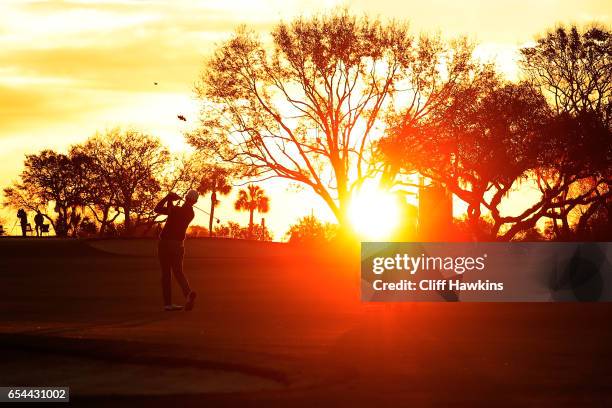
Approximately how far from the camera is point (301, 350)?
12250 millimetres

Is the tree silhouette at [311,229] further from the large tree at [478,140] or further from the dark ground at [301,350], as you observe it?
the dark ground at [301,350]

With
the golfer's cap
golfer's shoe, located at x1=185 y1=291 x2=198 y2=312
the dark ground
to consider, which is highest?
the golfer's cap

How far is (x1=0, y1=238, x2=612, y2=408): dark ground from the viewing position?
9062 mm

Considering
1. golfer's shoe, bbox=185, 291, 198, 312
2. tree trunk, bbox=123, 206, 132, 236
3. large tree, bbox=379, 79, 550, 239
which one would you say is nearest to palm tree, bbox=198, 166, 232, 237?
large tree, bbox=379, 79, 550, 239

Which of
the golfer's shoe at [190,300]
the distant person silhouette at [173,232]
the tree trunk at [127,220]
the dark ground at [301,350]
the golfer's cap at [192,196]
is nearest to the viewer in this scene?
the dark ground at [301,350]

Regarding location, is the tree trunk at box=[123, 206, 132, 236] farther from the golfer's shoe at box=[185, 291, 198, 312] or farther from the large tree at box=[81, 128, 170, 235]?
the golfer's shoe at box=[185, 291, 198, 312]

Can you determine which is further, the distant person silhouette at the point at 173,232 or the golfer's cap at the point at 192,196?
the distant person silhouette at the point at 173,232

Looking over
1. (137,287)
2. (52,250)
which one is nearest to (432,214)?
(137,287)

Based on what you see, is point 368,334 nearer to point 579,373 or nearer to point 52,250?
point 579,373

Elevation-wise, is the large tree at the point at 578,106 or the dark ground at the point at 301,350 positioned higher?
the large tree at the point at 578,106

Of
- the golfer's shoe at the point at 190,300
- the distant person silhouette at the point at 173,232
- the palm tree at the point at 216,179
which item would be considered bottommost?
the golfer's shoe at the point at 190,300

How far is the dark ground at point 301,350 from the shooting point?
9062mm

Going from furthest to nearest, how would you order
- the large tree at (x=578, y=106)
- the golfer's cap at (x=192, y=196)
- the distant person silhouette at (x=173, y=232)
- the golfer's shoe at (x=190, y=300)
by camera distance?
the large tree at (x=578, y=106), the golfer's shoe at (x=190, y=300), the distant person silhouette at (x=173, y=232), the golfer's cap at (x=192, y=196)

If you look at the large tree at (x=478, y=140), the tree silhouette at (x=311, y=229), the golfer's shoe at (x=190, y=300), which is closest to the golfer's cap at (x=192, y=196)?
the golfer's shoe at (x=190, y=300)
